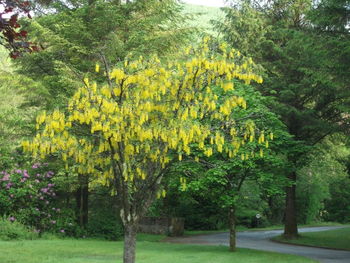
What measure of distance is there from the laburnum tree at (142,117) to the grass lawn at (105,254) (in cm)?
577

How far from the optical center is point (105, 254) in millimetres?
14414

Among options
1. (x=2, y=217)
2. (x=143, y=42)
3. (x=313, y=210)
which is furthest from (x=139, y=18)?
→ (x=313, y=210)

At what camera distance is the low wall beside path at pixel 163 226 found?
78.0 feet

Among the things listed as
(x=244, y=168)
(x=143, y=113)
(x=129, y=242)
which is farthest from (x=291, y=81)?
(x=143, y=113)

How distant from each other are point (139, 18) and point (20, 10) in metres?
14.7

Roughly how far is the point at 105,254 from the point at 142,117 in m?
9.14

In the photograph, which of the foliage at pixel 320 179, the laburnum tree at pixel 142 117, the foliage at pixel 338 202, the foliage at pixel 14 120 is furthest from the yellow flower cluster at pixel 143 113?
the foliage at pixel 338 202

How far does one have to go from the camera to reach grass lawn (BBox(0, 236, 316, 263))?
12594 millimetres

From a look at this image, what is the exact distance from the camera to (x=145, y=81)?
6547mm

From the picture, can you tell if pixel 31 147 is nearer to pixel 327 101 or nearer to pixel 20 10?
pixel 20 10

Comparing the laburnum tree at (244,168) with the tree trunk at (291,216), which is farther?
the tree trunk at (291,216)

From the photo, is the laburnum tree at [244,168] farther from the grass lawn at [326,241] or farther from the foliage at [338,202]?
the foliage at [338,202]

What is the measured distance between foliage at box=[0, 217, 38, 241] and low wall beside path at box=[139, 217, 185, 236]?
7.78 meters

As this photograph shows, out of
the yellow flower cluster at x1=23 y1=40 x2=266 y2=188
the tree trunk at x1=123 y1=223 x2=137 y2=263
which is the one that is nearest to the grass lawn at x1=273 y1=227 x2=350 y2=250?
the tree trunk at x1=123 y1=223 x2=137 y2=263
